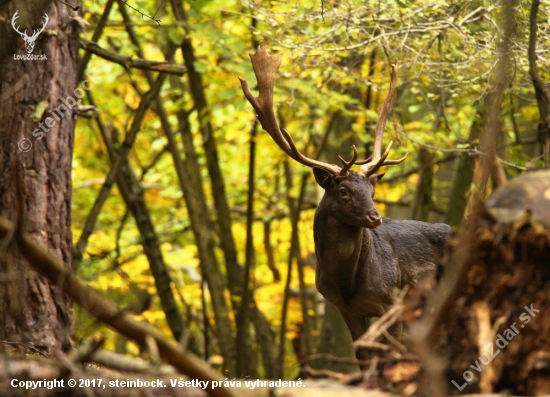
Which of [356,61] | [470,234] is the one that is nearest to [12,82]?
[356,61]

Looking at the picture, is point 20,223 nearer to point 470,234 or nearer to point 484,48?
point 470,234

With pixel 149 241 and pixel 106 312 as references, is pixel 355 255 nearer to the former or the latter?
pixel 106 312

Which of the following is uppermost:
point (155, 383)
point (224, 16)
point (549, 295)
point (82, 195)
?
point (224, 16)

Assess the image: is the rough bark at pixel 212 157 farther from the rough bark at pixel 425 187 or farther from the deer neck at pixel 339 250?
the deer neck at pixel 339 250

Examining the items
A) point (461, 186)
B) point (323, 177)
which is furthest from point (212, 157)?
point (323, 177)

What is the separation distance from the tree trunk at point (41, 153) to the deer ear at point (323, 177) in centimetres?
227

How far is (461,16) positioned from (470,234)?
6492 millimetres

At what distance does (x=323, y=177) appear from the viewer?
6.27m

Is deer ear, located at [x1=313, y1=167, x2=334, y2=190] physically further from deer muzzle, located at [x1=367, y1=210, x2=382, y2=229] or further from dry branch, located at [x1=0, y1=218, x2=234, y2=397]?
dry branch, located at [x1=0, y1=218, x2=234, y2=397]

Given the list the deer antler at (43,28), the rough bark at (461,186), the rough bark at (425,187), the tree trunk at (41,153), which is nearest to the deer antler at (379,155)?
the tree trunk at (41,153)

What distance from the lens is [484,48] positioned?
774cm

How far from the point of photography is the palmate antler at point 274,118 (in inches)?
251

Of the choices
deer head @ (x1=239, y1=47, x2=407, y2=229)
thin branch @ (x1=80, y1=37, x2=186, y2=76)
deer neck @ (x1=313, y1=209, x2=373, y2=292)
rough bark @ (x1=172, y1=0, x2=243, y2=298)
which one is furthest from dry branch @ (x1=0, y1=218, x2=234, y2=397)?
rough bark @ (x1=172, y1=0, x2=243, y2=298)

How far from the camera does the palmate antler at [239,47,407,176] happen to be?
6.36 meters
